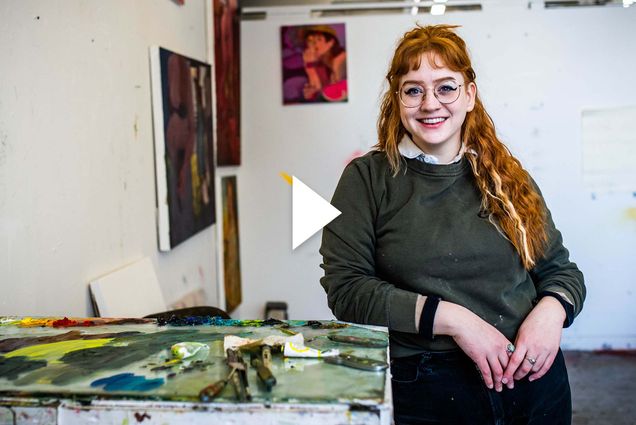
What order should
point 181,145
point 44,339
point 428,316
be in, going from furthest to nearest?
point 181,145 → point 428,316 → point 44,339

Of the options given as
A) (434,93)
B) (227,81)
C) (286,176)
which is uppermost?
(227,81)

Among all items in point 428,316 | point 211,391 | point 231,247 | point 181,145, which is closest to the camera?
point 211,391

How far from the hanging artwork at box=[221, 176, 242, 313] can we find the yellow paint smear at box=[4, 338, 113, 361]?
239 centimetres

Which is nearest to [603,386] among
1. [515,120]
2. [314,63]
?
[515,120]

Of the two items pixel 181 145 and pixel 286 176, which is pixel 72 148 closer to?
pixel 181 145

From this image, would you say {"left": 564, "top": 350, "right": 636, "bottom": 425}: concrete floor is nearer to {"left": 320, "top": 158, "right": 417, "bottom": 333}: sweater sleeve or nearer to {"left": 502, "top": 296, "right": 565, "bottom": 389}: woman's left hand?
{"left": 502, "top": 296, "right": 565, "bottom": 389}: woman's left hand

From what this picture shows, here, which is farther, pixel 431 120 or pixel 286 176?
pixel 286 176

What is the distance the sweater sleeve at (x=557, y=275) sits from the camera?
144 centimetres

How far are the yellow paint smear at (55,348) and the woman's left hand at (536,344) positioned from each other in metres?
0.76

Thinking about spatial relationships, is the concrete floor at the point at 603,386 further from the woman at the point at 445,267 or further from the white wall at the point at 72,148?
the white wall at the point at 72,148

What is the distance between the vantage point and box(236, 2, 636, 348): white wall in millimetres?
3723

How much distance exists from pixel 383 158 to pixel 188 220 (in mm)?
1429

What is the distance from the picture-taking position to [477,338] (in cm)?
129

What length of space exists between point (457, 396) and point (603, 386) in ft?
7.43
